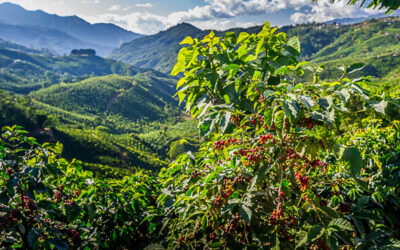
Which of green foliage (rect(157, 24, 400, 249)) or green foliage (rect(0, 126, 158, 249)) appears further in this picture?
green foliage (rect(0, 126, 158, 249))

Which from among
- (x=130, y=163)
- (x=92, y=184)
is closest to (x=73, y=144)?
(x=130, y=163)

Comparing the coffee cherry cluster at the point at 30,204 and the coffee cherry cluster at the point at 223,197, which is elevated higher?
the coffee cherry cluster at the point at 223,197

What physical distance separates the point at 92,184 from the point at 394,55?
212 m

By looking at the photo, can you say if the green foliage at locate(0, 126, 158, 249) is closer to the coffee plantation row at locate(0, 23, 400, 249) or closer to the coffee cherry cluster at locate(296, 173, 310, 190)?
the coffee plantation row at locate(0, 23, 400, 249)

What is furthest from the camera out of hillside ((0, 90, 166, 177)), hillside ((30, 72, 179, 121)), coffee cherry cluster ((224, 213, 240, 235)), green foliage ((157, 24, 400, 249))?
hillside ((30, 72, 179, 121))

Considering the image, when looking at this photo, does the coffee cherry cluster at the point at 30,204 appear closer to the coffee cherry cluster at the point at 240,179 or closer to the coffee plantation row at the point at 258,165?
the coffee plantation row at the point at 258,165

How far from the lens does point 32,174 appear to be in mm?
2045

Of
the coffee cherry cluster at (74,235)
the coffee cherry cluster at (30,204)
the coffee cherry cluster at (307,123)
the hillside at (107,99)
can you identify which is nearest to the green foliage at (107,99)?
the hillside at (107,99)

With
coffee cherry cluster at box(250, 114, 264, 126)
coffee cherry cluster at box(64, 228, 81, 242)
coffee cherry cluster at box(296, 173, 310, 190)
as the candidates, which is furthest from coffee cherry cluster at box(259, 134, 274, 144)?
coffee cherry cluster at box(64, 228, 81, 242)

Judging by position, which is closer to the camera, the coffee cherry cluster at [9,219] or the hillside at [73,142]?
the coffee cherry cluster at [9,219]

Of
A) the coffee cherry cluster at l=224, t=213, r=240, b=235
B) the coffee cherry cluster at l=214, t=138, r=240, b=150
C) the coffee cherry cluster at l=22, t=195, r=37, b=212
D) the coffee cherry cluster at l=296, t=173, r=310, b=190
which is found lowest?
the coffee cherry cluster at l=22, t=195, r=37, b=212

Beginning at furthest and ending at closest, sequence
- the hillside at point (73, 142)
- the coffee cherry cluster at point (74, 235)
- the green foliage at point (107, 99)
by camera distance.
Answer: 1. the green foliage at point (107, 99)
2. the hillside at point (73, 142)
3. the coffee cherry cluster at point (74, 235)

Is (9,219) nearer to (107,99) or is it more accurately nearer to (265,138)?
(265,138)

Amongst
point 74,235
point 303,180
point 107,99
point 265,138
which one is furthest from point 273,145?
point 107,99
